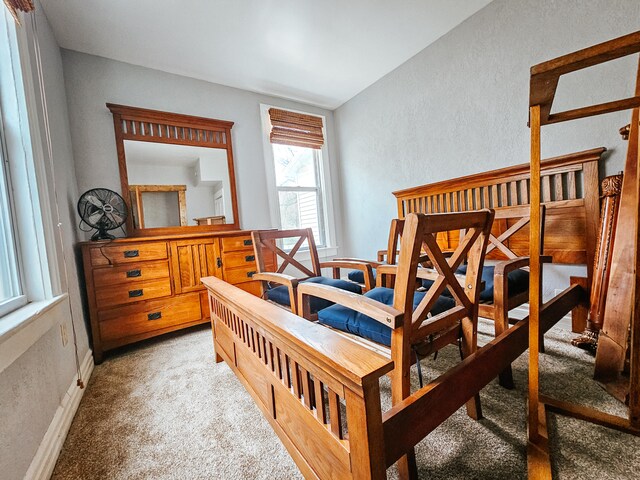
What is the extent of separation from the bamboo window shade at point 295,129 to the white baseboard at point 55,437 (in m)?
2.96

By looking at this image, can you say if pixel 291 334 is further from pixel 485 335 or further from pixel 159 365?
pixel 485 335

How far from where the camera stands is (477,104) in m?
2.37

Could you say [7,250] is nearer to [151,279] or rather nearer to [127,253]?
[127,253]

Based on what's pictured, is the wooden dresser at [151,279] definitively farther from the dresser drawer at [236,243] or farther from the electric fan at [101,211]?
the electric fan at [101,211]

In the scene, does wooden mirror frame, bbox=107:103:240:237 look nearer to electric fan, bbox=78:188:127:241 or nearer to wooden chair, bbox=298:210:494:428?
electric fan, bbox=78:188:127:241

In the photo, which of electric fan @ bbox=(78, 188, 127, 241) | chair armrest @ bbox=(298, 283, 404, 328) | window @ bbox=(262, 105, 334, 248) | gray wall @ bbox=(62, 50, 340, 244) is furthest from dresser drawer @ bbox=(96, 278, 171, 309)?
chair armrest @ bbox=(298, 283, 404, 328)

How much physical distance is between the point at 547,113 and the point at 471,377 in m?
0.93

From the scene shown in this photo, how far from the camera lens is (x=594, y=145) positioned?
179cm

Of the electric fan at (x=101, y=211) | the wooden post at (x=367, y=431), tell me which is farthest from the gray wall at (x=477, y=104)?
the electric fan at (x=101, y=211)

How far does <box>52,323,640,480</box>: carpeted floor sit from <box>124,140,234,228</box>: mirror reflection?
→ 1.56 meters

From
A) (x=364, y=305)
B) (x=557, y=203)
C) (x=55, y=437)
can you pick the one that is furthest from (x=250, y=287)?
(x=557, y=203)

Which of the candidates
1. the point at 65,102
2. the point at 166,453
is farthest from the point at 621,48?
the point at 65,102

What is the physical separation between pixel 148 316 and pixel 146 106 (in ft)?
6.73

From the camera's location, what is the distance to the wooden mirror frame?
2516 millimetres
